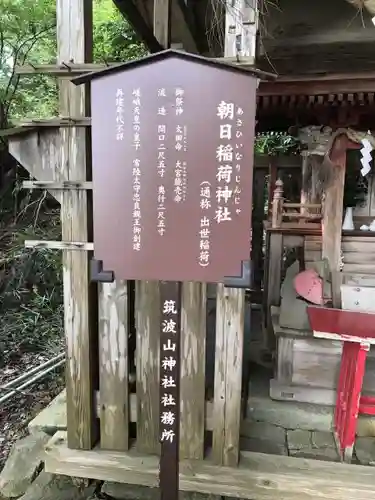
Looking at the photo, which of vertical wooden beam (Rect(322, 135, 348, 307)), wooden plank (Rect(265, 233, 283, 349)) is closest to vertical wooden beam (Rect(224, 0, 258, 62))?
vertical wooden beam (Rect(322, 135, 348, 307))

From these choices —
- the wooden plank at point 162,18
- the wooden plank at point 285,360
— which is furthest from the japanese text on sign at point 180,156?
the wooden plank at point 285,360

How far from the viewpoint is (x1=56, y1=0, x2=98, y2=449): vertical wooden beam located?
276cm

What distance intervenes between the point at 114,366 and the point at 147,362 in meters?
0.23

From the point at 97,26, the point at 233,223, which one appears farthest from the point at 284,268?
the point at 97,26

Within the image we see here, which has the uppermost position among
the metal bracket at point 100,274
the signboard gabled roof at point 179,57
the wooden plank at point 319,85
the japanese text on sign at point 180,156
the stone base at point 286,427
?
the wooden plank at point 319,85

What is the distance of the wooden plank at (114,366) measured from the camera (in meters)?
2.97

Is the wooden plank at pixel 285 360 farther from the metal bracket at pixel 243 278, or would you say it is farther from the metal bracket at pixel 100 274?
the metal bracket at pixel 100 274

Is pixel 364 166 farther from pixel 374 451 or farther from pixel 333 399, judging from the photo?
pixel 374 451

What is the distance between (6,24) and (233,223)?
7.46 metres

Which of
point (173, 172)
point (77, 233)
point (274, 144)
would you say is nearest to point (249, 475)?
point (77, 233)

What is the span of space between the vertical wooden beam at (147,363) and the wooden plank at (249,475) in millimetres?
174

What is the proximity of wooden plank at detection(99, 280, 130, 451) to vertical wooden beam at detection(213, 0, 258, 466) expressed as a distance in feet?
2.09

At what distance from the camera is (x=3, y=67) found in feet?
27.3

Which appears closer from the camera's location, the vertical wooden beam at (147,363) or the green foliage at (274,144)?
the vertical wooden beam at (147,363)
